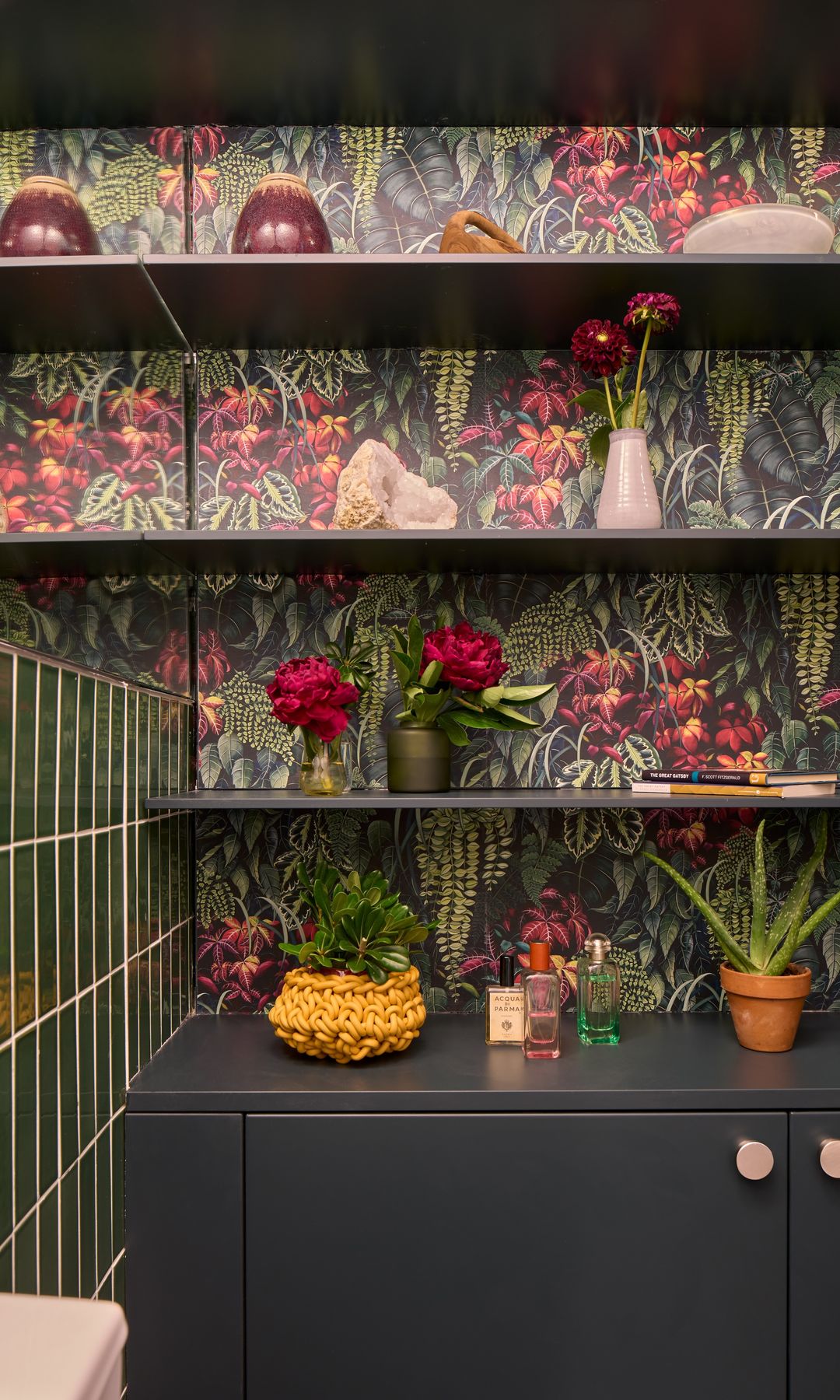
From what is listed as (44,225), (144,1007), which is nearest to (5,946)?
(144,1007)

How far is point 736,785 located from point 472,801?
0.45 metres

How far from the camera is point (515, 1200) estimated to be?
130 cm

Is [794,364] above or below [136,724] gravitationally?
above

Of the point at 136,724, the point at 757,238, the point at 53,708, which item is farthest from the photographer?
the point at 757,238

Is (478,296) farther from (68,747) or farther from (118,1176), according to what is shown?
(118,1176)

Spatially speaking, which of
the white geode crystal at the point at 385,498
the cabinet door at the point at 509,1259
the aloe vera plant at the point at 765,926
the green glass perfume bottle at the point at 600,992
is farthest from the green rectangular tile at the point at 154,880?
the aloe vera plant at the point at 765,926

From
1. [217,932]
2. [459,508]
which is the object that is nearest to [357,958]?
[217,932]

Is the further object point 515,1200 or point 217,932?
point 217,932

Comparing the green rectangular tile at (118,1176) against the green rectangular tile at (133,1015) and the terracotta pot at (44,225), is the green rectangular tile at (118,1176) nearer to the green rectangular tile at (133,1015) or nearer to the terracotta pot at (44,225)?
the green rectangular tile at (133,1015)

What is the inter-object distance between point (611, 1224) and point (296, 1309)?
17.4 inches

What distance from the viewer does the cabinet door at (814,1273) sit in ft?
4.24

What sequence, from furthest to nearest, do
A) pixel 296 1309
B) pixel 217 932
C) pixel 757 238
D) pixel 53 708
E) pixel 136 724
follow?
pixel 217 932, pixel 757 238, pixel 136 724, pixel 296 1309, pixel 53 708

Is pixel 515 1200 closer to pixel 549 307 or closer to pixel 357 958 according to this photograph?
pixel 357 958

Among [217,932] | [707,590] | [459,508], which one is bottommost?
[217,932]
